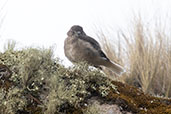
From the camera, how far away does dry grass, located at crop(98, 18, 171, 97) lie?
8094mm

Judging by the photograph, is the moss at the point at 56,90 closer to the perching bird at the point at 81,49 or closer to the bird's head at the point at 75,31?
the perching bird at the point at 81,49

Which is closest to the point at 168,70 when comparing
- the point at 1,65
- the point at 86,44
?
the point at 86,44

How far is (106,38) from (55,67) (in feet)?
16.7

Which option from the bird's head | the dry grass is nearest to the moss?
the bird's head

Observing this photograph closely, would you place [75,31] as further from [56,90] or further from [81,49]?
[56,90]

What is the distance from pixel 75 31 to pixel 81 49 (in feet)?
1.40

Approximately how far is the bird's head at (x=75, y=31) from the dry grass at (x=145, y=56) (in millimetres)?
3027

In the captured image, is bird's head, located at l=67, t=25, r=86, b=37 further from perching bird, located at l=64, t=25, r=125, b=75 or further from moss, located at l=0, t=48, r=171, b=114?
moss, located at l=0, t=48, r=171, b=114

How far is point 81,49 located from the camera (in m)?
4.99

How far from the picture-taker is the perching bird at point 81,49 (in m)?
4.96

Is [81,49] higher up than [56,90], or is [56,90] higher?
[81,49]

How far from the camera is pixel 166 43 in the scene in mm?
8453

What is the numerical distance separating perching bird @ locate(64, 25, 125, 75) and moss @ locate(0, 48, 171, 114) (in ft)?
4.01

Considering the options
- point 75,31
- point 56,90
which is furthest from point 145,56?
point 56,90
